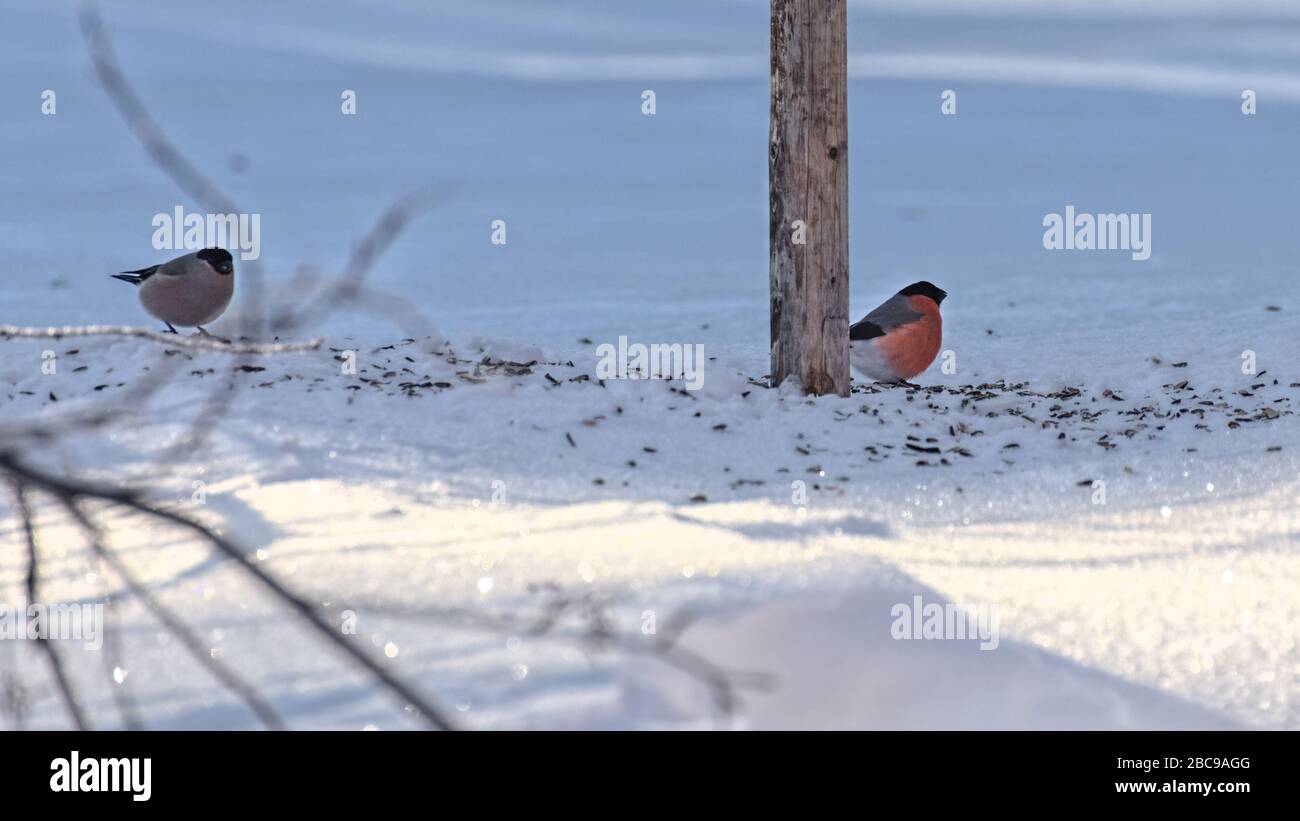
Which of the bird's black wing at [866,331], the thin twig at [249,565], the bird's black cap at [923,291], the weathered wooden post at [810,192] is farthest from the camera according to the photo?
the bird's black cap at [923,291]

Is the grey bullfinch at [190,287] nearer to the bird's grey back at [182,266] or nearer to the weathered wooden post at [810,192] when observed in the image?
the bird's grey back at [182,266]

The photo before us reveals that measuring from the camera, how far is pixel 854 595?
11.7 feet

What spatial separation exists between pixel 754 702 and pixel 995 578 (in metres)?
1.51

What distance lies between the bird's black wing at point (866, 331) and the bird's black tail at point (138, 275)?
4503 millimetres

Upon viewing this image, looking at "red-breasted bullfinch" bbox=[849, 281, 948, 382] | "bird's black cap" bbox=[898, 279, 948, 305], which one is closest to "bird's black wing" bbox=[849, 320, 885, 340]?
"red-breasted bullfinch" bbox=[849, 281, 948, 382]

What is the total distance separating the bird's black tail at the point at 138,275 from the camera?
28.2 feet

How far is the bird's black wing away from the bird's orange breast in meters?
0.05

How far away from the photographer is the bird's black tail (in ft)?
28.2

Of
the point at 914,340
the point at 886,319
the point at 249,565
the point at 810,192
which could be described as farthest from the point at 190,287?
the point at 249,565

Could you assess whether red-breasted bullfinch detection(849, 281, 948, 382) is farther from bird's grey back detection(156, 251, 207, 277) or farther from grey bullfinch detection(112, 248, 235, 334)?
bird's grey back detection(156, 251, 207, 277)

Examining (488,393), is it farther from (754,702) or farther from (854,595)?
(754,702)

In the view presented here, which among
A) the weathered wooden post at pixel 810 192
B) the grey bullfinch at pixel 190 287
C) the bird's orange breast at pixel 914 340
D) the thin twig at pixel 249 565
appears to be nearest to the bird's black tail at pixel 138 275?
the grey bullfinch at pixel 190 287

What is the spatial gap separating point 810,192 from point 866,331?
1.15m
